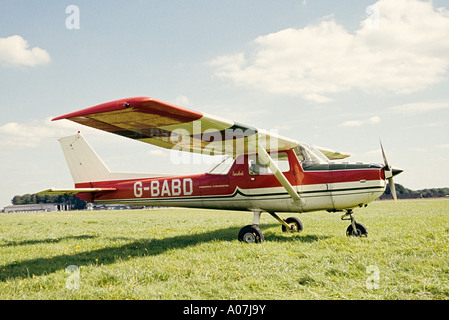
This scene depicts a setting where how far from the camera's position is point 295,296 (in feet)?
12.0

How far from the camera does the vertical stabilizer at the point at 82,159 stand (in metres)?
10.6

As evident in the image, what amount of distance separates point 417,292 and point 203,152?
22.4ft

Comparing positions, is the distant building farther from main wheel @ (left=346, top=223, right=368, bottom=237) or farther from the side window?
main wheel @ (left=346, top=223, right=368, bottom=237)

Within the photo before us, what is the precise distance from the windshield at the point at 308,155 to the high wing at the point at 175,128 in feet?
0.59

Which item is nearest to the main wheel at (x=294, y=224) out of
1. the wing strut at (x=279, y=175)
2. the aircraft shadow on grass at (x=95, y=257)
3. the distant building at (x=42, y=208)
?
the aircraft shadow on grass at (x=95, y=257)

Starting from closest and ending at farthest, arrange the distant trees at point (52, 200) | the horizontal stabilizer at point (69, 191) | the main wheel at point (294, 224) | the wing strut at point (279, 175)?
the wing strut at point (279, 175) < the horizontal stabilizer at point (69, 191) < the main wheel at point (294, 224) < the distant trees at point (52, 200)

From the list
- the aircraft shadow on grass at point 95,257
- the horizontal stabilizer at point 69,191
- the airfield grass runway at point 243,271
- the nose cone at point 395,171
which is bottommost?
the aircraft shadow on grass at point 95,257

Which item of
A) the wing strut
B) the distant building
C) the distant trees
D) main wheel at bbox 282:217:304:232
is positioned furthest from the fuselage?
the distant building

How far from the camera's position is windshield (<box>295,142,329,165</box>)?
27.0 feet

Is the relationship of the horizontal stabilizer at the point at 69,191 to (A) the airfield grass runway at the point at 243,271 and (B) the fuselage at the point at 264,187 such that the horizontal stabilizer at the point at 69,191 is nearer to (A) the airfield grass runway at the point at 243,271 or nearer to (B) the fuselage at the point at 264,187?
(B) the fuselage at the point at 264,187

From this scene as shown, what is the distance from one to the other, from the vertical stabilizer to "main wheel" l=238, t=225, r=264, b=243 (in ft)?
17.8

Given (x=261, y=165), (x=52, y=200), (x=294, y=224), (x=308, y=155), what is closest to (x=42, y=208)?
(x=52, y=200)

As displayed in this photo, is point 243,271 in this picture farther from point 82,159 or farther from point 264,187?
point 82,159
